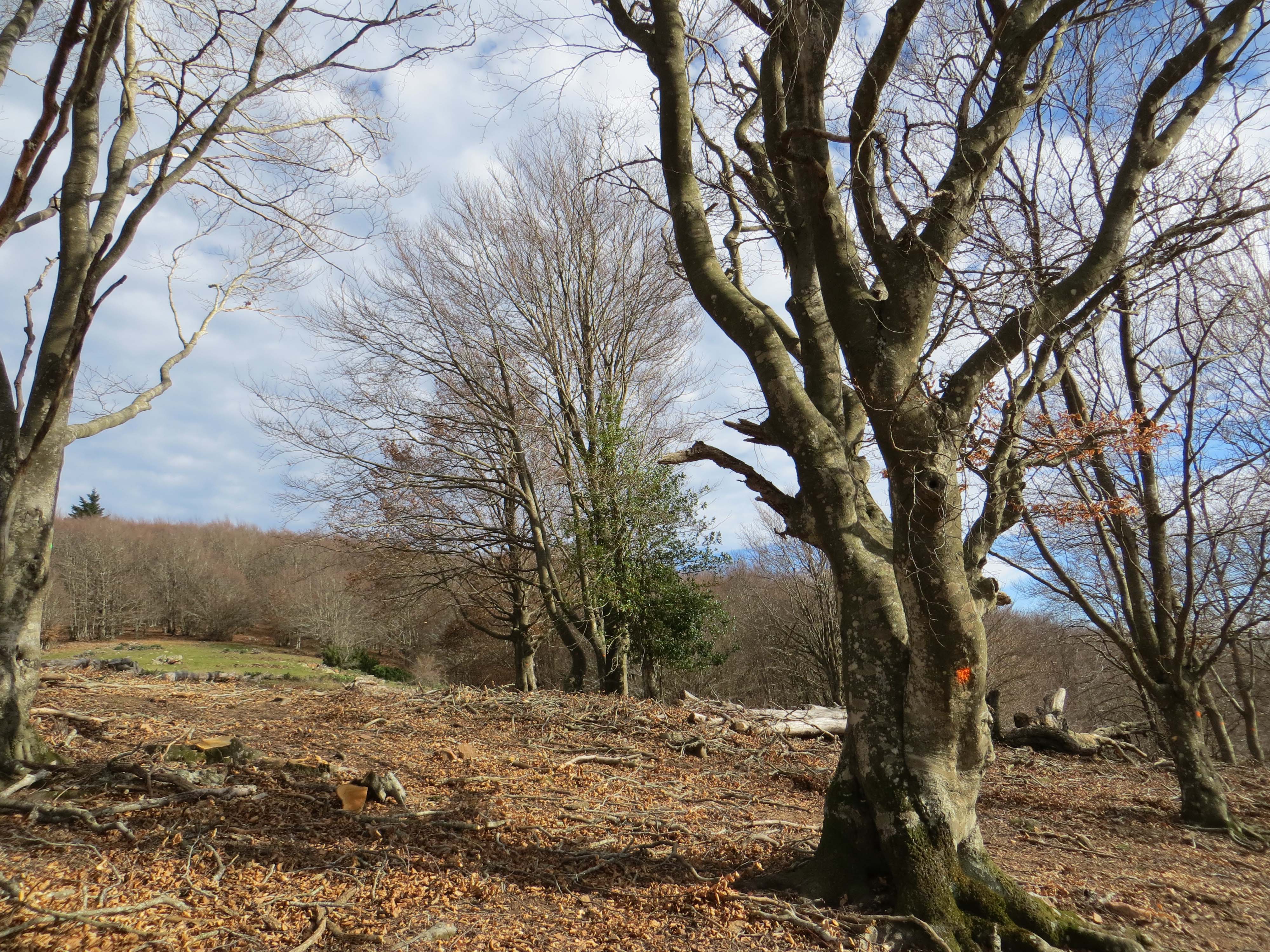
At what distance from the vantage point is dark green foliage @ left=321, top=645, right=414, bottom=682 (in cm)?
1773

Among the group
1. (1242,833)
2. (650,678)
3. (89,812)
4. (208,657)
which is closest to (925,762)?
(89,812)

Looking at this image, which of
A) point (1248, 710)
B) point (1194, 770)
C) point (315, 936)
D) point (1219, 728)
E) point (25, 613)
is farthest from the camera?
point (1248, 710)

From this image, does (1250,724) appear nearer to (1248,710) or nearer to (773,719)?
(1248,710)

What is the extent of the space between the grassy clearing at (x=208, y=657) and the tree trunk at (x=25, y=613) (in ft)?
18.1

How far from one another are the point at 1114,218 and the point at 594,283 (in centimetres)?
981

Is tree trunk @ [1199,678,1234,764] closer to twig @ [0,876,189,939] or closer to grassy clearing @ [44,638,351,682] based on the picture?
twig @ [0,876,189,939]

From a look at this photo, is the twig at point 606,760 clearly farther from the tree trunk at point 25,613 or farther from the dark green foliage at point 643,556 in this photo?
the dark green foliage at point 643,556

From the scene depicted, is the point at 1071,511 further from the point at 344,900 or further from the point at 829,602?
the point at 829,602

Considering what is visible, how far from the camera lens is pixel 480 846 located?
4.04m

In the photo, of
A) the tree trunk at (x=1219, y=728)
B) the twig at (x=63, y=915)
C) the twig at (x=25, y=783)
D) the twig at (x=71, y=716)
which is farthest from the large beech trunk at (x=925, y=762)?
the tree trunk at (x=1219, y=728)

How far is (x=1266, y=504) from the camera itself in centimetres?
889

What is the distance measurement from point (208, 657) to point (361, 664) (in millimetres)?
4031

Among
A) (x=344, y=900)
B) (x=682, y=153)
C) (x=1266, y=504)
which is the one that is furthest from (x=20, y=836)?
(x=1266, y=504)

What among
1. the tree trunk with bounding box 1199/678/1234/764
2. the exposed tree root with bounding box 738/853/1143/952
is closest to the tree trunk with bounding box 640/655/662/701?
the tree trunk with bounding box 1199/678/1234/764
